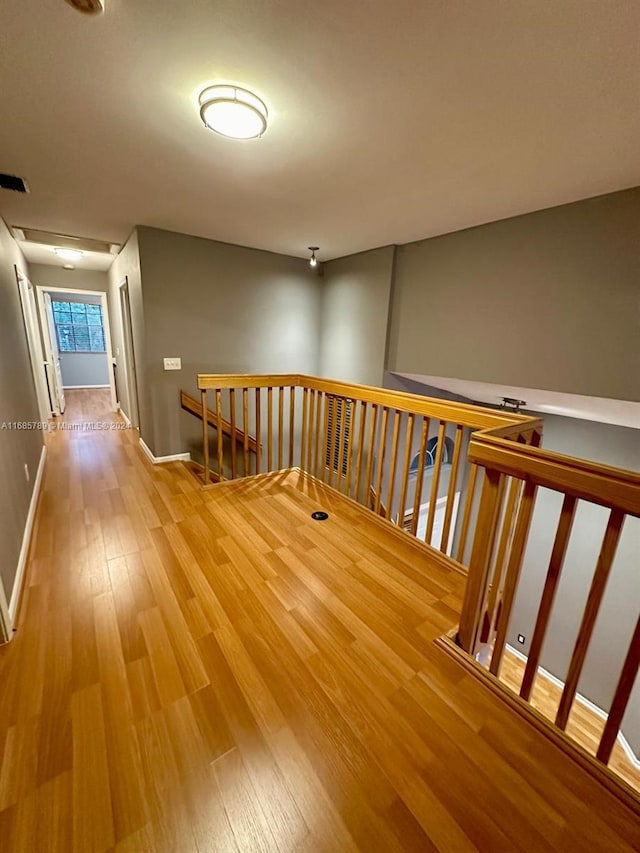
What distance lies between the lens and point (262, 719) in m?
1.20

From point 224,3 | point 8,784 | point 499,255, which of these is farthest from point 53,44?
point 499,255

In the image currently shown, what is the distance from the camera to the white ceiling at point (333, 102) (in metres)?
1.15

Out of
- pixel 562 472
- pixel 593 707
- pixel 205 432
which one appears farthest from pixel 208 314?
pixel 593 707

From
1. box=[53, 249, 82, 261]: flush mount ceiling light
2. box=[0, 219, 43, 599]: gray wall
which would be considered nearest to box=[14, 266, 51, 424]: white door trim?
box=[53, 249, 82, 261]: flush mount ceiling light

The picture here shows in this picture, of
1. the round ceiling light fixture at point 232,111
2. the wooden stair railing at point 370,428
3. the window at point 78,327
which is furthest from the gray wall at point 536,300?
the window at point 78,327

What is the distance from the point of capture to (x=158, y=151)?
1964mm

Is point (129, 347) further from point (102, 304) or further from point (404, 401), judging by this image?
point (404, 401)

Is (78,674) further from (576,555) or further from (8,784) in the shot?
(576,555)

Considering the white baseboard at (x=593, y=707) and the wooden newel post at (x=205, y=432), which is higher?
the wooden newel post at (x=205, y=432)

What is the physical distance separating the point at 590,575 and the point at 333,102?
15.7 ft

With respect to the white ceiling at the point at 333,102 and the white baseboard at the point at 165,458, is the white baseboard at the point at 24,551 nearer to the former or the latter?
the white baseboard at the point at 165,458

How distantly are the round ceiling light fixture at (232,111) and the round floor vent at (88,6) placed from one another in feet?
1.46

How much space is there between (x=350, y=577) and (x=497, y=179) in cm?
261

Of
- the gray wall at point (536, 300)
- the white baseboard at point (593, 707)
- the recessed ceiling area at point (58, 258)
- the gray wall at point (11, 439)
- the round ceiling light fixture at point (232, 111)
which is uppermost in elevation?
the recessed ceiling area at point (58, 258)
